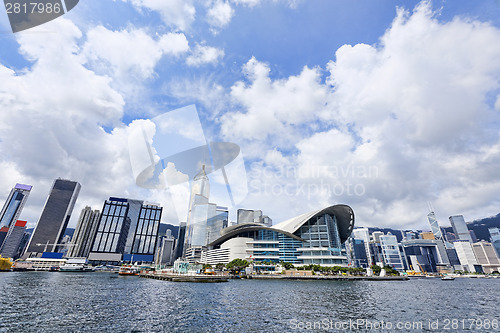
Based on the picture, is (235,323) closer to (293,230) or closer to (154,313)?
(154,313)

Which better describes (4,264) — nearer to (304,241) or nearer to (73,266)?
(73,266)

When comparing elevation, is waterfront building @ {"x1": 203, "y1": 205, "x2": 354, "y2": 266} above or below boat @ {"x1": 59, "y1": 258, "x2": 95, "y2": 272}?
above

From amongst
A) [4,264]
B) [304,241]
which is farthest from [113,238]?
[304,241]

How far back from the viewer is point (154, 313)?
2250 cm

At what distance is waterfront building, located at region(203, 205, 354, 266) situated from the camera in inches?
3901

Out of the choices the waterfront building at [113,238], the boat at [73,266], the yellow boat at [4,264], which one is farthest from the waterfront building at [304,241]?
the waterfront building at [113,238]

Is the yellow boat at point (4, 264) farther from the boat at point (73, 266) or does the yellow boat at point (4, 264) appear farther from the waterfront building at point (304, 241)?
the waterfront building at point (304, 241)

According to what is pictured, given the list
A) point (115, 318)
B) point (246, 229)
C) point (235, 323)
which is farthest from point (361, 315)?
point (246, 229)

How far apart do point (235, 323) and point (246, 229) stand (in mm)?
104105

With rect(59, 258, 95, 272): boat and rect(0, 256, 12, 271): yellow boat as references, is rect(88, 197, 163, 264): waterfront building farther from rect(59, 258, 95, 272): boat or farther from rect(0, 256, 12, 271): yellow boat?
rect(0, 256, 12, 271): yellow boat

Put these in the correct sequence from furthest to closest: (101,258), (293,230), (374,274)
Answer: (101,258) → (293,230) → (374,274)

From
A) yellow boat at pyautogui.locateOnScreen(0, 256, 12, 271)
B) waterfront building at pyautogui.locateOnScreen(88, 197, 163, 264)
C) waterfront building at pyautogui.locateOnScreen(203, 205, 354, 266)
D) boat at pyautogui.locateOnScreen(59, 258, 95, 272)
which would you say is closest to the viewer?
waterfront building at pyautogui.locateOnScreen(203, 205, 354, 266)

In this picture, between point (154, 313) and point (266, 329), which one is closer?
point (266, 329)

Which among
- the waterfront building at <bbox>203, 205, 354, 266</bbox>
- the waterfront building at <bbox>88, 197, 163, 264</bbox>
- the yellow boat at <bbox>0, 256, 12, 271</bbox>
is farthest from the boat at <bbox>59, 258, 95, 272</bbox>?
the waterfront building at <bbox>203, 205, 354, 266</bbox>
